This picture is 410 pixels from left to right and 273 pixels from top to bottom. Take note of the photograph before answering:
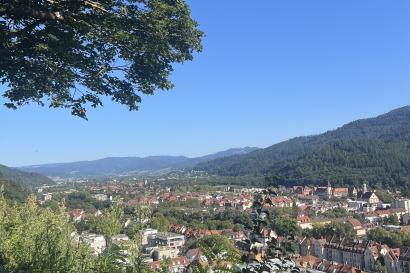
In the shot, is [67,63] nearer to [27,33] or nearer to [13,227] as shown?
[27,33]

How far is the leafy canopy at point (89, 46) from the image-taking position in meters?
4.93

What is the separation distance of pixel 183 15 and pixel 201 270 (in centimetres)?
289

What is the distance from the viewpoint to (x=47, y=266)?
5.32 meters

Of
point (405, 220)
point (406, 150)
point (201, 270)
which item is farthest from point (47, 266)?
point (406, 150)

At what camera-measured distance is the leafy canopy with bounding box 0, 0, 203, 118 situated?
4930mm

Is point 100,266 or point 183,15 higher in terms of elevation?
point 183,15

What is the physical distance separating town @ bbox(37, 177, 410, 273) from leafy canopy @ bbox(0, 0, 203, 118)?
1.43m

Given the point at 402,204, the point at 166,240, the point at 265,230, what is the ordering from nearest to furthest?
1. the point at 265,230
2. the point at 166,240
3. the point at 402,204

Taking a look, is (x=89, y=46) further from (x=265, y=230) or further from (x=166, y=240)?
(x=166, y=240)

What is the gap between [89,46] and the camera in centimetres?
544

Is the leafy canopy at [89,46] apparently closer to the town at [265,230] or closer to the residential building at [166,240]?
the town at [265,230]

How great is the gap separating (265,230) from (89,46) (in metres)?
3.27

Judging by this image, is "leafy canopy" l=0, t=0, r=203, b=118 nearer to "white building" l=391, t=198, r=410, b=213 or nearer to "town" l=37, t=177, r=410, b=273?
"town" l=37, t=177, r=410, b=273

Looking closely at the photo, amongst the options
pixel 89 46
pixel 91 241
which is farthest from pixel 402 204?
pixel 89 46
